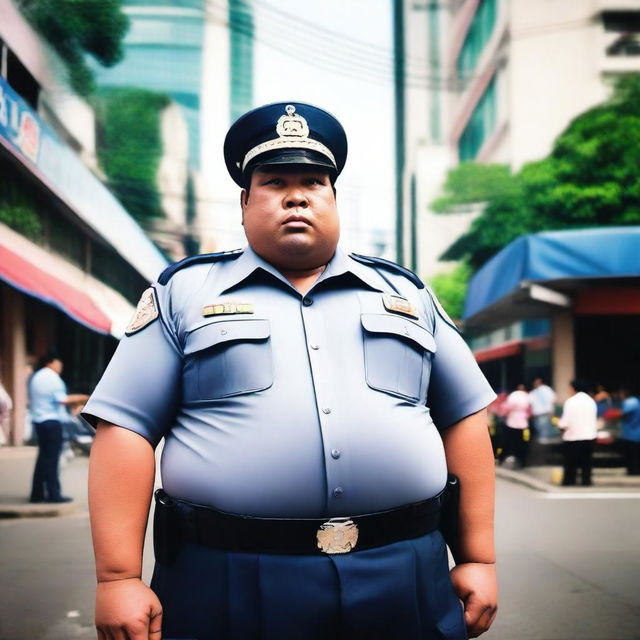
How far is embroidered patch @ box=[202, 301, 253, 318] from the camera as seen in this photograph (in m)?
1.77

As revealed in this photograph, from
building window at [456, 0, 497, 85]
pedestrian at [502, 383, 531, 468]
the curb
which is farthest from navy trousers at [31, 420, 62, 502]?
building window at [456, 0, 497, 85]

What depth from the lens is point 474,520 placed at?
6.24ft

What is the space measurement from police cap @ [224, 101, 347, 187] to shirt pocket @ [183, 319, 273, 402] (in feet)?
1.26

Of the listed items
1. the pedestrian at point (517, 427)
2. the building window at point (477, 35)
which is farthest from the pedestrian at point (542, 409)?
the building window at point (477, 35)

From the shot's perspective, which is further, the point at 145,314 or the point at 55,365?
the point at 55,365

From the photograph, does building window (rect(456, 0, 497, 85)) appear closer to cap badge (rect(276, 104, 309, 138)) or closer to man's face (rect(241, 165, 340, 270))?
cap badge (rect(276, 104, 309, 138))

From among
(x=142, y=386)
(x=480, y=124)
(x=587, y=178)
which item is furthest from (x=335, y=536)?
(x=480, y=124)

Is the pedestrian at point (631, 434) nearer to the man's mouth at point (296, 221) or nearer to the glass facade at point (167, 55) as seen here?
the glass facade at point (167, 55)

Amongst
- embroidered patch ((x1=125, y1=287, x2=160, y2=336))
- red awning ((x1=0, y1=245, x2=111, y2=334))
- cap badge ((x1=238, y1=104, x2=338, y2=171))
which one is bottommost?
embroidered patch ((x1=125, y1=287, x2=160, y2=336))

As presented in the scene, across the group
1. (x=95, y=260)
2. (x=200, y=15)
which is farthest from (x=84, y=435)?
(x=200, y=15)

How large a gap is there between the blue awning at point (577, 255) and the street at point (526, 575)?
4.08 metres

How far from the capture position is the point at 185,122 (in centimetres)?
2295

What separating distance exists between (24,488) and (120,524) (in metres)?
7.41

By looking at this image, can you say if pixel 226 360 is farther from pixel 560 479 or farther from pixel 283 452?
pixel 560 479
